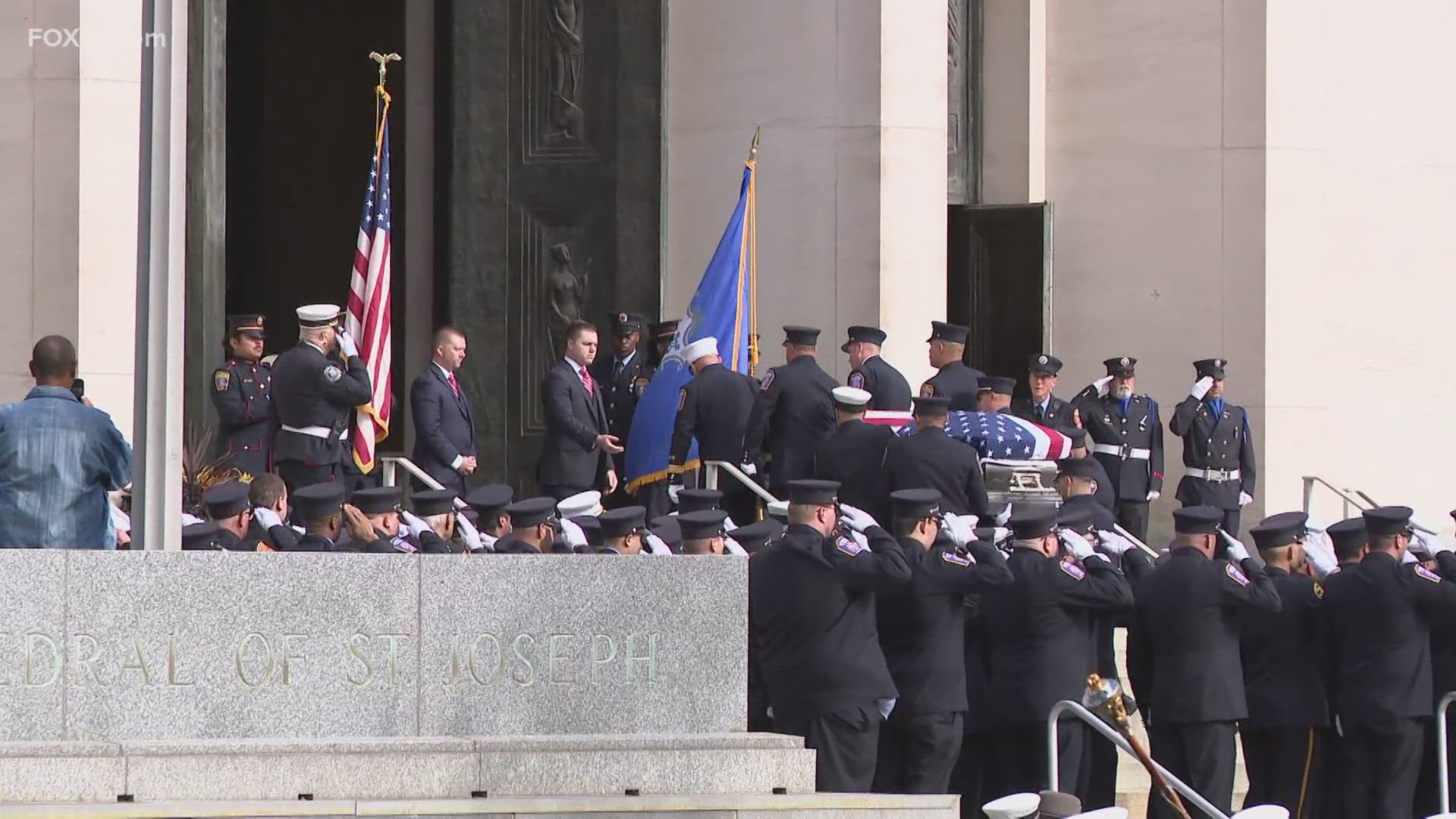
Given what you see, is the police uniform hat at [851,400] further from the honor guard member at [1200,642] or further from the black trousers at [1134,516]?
the black trousers at [1134,516]

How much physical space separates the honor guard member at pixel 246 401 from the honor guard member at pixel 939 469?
3.49 meters

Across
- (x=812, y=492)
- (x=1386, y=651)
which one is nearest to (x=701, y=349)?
(x=812, y=492)

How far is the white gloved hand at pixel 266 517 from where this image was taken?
39.2 feet

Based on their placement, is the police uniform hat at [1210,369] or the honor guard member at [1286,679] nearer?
the honor guard member at [1286,679]

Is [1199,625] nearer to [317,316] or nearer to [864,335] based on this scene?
[864,335]

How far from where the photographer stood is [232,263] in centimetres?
2505

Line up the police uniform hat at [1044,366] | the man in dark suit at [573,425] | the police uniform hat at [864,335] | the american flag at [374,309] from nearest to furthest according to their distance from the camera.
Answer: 1. the american flag at [374,309]
2. the man in dark suit at [573,425]
3. the police uniform hat at [864,335]
4. the police uniform hat at [1044,366]

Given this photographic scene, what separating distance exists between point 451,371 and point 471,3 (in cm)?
407

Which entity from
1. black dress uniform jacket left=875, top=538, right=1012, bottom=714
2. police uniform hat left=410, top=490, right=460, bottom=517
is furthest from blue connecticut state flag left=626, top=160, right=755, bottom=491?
black dress uniform jacket left=875, top=538, right=1012, bottom=714

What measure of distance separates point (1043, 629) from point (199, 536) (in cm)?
391

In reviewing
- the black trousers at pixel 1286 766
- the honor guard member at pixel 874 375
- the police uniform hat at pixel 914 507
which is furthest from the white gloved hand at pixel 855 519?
the honor guard member at pixel 874 375

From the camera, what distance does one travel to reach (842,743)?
1166 cm

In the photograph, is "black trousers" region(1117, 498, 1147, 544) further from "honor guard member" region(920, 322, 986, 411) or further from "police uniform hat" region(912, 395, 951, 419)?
"police uniform hat" region(912, 395, 951, 419)

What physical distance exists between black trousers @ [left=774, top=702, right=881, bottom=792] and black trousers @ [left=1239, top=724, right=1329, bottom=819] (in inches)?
100
